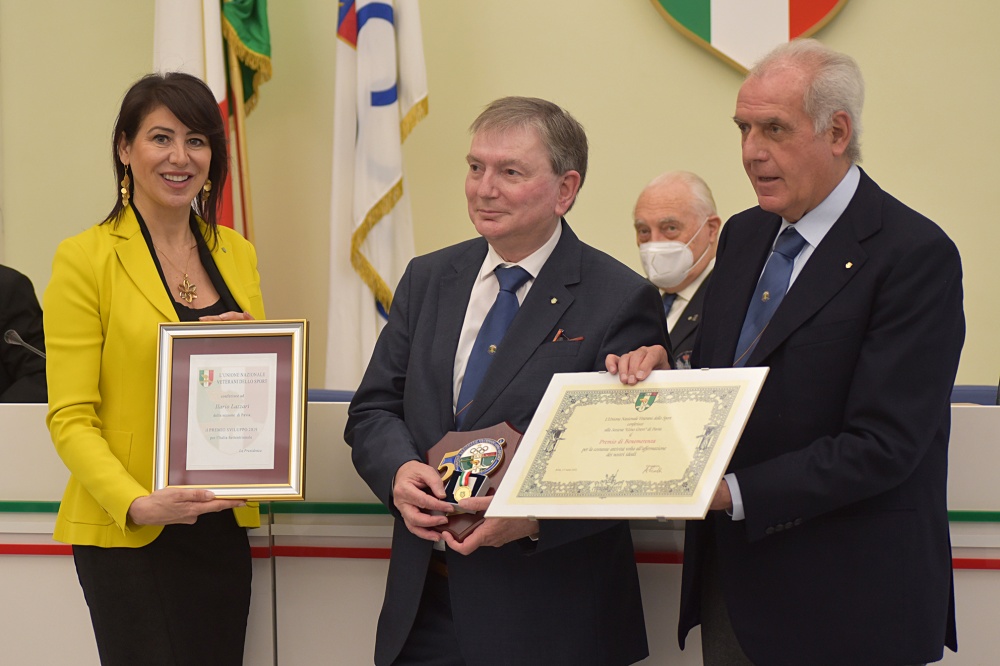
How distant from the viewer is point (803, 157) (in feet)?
6.32

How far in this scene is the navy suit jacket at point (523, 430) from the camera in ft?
6.57

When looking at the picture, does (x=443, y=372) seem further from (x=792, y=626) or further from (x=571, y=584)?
(x=792, y=626)

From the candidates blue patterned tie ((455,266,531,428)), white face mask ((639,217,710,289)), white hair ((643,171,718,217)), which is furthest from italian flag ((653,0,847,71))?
blue patterned tie ((455,266,531,428))

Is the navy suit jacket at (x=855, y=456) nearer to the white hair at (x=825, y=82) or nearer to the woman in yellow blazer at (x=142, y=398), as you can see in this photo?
the white hair at (x=825, y=82)

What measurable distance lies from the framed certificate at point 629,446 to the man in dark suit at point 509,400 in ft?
0.43

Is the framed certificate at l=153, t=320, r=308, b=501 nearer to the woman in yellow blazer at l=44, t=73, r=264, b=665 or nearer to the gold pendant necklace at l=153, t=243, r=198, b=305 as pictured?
the woman in yellow blazer at l=44, t=73, r=264, b=665

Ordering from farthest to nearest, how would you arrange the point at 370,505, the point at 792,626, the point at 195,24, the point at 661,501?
the point at 195,24, the point at 370,505, the point at 792,626, the point at 661,501

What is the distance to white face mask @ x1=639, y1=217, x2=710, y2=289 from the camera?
3.98 meters

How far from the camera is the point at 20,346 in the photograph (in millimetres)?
3162

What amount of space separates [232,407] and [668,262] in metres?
2.23

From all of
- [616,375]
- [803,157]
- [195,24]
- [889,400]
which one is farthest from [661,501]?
[195,24]

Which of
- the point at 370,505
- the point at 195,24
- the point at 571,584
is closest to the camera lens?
the point at 571,584

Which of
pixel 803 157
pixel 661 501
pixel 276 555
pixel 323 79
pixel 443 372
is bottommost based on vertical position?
pixel 276 555

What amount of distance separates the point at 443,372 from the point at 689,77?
336 centimetres
